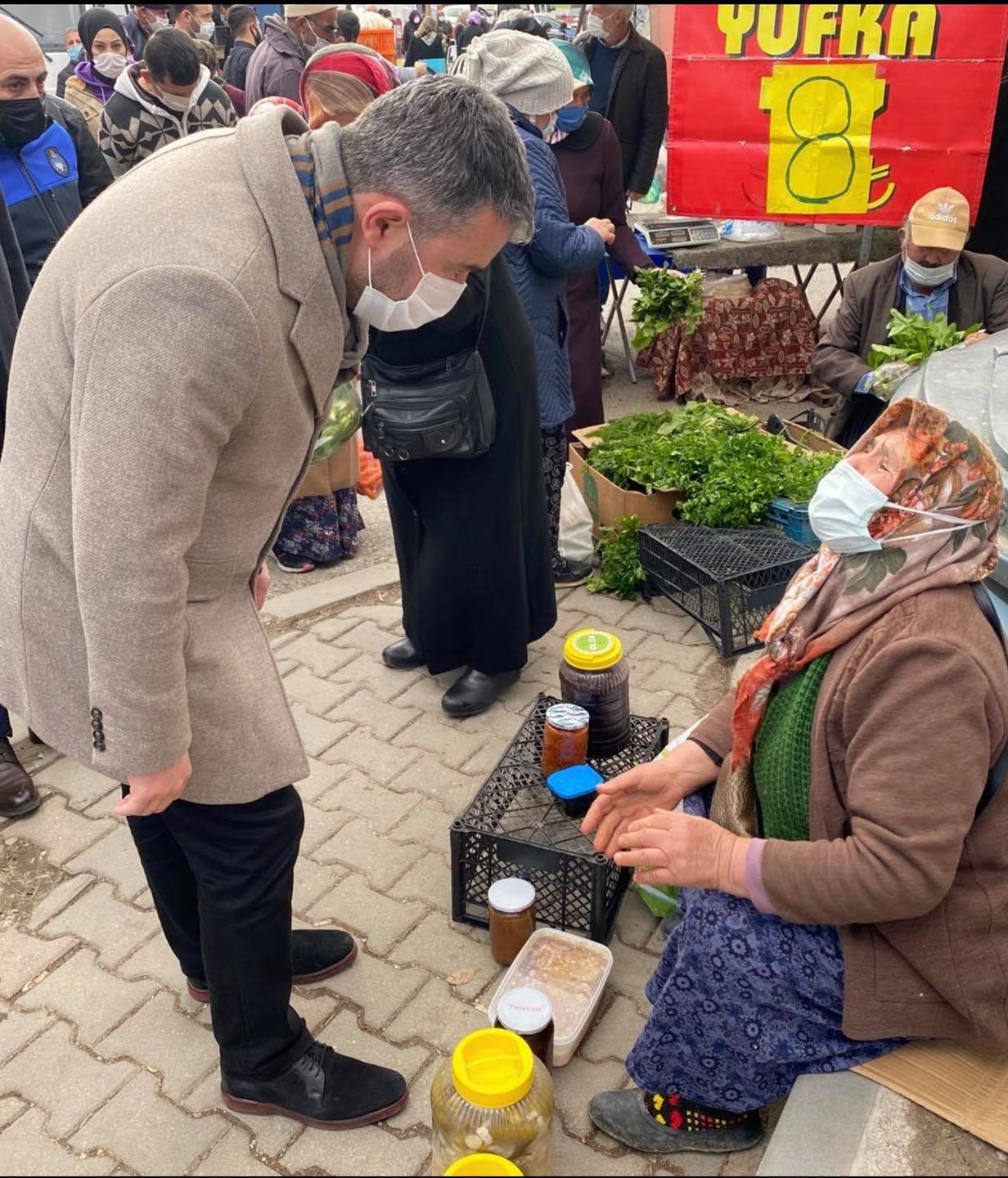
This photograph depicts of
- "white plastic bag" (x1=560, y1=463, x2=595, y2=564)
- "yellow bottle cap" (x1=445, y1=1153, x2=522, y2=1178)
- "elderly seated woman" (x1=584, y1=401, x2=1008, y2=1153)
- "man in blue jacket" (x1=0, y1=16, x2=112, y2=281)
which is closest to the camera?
"yellow bottle cap" (x1=445, y1=1153, x2=522, y2=1178)

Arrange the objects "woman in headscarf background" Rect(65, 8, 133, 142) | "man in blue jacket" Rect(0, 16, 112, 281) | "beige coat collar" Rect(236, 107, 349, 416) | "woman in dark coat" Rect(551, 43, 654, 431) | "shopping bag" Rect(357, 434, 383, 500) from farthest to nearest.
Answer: "woman in headscarf background" Rect(65, 8, 133, 142) → "woman in dark coat" Rect(551, 43, 654, 431) → "shopping bag" Rect(357, 434, 383, 500) → "man in blue jacket" Rect(0, 16, 112, 281) → "beige coat collar" Rect(236, 107, 349, 416)

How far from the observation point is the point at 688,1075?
7.16 feet

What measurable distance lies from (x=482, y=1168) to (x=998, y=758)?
113 centimetres

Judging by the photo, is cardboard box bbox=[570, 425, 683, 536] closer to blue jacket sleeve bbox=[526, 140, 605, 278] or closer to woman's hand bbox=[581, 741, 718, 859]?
blue jacket sleeve bbox=[526, 140, 605, 278]

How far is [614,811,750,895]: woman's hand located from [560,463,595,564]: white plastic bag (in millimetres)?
2779

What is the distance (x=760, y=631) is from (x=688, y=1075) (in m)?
0.95

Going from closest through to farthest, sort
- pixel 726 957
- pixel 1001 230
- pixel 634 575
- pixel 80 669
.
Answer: pixel 80 669 < pixel 726 957 < pixel 634 575 < pixel 1001 230

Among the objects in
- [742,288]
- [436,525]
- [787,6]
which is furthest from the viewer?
[742,288]

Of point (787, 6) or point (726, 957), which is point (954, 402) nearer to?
point (726, 957)

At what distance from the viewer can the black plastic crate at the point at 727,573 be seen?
4.04 meters

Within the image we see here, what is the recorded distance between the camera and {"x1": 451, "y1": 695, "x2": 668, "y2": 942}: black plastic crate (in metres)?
2.72

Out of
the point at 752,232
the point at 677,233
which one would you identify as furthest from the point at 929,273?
the point at 677,233

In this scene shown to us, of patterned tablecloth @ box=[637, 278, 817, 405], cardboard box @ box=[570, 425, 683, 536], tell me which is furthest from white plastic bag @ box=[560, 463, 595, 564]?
patterned tablecloth @ box=[637, 278, 817, 405]

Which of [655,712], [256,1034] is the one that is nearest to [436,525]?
[655,712]
